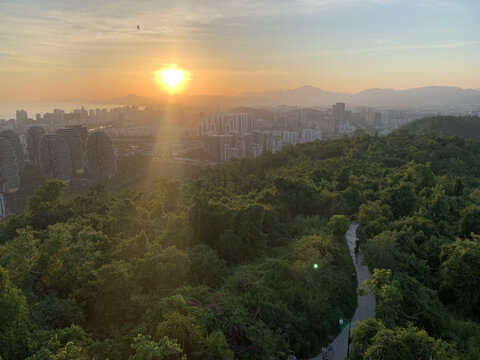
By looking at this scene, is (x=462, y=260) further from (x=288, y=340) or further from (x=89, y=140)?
(x=89, y=140)

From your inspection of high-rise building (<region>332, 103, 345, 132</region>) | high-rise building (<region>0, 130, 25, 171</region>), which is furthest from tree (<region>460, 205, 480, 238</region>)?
high-rise building (<region>332, 103, 345, 132</region>)

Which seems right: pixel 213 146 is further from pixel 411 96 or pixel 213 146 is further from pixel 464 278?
pixel 411 96

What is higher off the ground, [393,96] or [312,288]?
[393,96]

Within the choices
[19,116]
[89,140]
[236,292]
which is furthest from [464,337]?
[19,116]

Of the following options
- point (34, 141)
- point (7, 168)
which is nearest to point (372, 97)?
point (34, 141)

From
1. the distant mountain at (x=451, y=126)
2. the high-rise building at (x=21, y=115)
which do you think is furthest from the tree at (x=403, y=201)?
the high-rise building at (x=21, y=115)
